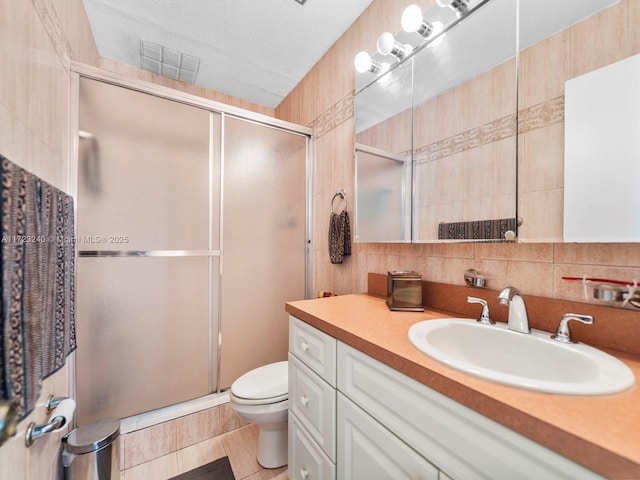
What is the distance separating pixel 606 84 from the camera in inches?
30.4

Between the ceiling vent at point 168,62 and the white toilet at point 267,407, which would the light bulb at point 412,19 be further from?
the white toilet at point 267,407

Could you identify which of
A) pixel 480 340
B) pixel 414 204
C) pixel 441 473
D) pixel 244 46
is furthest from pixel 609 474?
pixel 244 46

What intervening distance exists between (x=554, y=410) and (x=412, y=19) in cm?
148

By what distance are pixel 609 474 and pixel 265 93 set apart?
113 inches

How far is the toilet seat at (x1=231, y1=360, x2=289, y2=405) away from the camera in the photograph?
135 cm

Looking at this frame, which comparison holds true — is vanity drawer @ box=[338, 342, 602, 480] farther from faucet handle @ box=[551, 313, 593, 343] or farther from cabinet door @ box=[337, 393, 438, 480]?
faucet handle @ box=[551, 313, 593, 343]

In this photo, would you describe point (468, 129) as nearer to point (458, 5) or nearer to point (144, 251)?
point (458, 5)

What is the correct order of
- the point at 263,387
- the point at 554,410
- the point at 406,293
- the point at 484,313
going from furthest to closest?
the point at 263,387
the point at 406,293
the point at 484,313
the point at 554,410

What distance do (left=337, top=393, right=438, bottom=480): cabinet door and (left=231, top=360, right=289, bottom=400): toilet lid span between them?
0.54m

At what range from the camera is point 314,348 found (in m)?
1.10

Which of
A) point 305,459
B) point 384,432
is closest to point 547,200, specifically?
point 384,432

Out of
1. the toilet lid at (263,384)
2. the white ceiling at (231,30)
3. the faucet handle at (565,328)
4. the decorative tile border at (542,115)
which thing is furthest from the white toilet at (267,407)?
the white ceiling at (231,30)

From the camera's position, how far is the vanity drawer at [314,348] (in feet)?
3.28

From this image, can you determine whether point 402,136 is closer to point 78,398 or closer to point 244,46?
point 244,46
